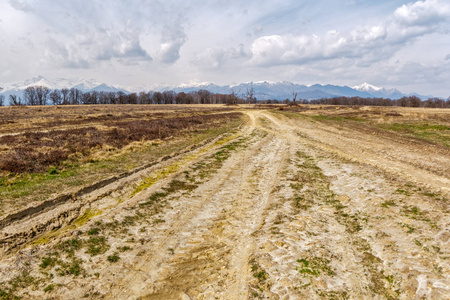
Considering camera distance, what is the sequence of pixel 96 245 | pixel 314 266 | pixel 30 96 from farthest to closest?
pixel 30 96 < pixel 96 245 < pixel 314 266

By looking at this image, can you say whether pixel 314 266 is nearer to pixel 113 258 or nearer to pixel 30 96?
pixel 113 258

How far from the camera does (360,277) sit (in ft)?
19.5

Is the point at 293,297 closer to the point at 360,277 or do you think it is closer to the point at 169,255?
the point at 360,277

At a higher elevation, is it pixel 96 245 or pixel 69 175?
pixel 69 175

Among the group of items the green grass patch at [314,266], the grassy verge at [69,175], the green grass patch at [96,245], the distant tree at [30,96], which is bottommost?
the green grass patch at [314,266]

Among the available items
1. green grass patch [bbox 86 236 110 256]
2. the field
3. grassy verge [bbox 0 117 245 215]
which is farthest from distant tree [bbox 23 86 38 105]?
green grass patch [bbox 86 236 110 256]

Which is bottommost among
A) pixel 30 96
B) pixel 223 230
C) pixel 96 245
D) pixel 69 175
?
pixel 223 230

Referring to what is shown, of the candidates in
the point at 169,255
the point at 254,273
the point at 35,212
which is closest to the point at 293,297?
the point at 254,273

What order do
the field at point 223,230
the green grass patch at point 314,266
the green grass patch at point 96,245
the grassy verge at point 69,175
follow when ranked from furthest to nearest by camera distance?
the grassy verge at point 69,175
the green grass patch at point 96,245
the green grass patch at point 314,266
the field at point 223,230

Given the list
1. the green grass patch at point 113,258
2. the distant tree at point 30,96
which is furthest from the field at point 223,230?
the distant tree at point 30,96

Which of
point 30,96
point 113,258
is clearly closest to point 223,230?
point 113,258

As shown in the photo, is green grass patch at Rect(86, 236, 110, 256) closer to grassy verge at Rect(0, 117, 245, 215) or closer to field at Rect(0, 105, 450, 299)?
field at Rect(0, 105, 450, 299)

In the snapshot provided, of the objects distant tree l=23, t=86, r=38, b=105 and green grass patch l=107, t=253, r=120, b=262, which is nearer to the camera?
green grass patch l=107, t=253, r=120, b=262

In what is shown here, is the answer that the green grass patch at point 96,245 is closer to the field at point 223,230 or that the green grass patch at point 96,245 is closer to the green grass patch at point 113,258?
the field at point 223,230
